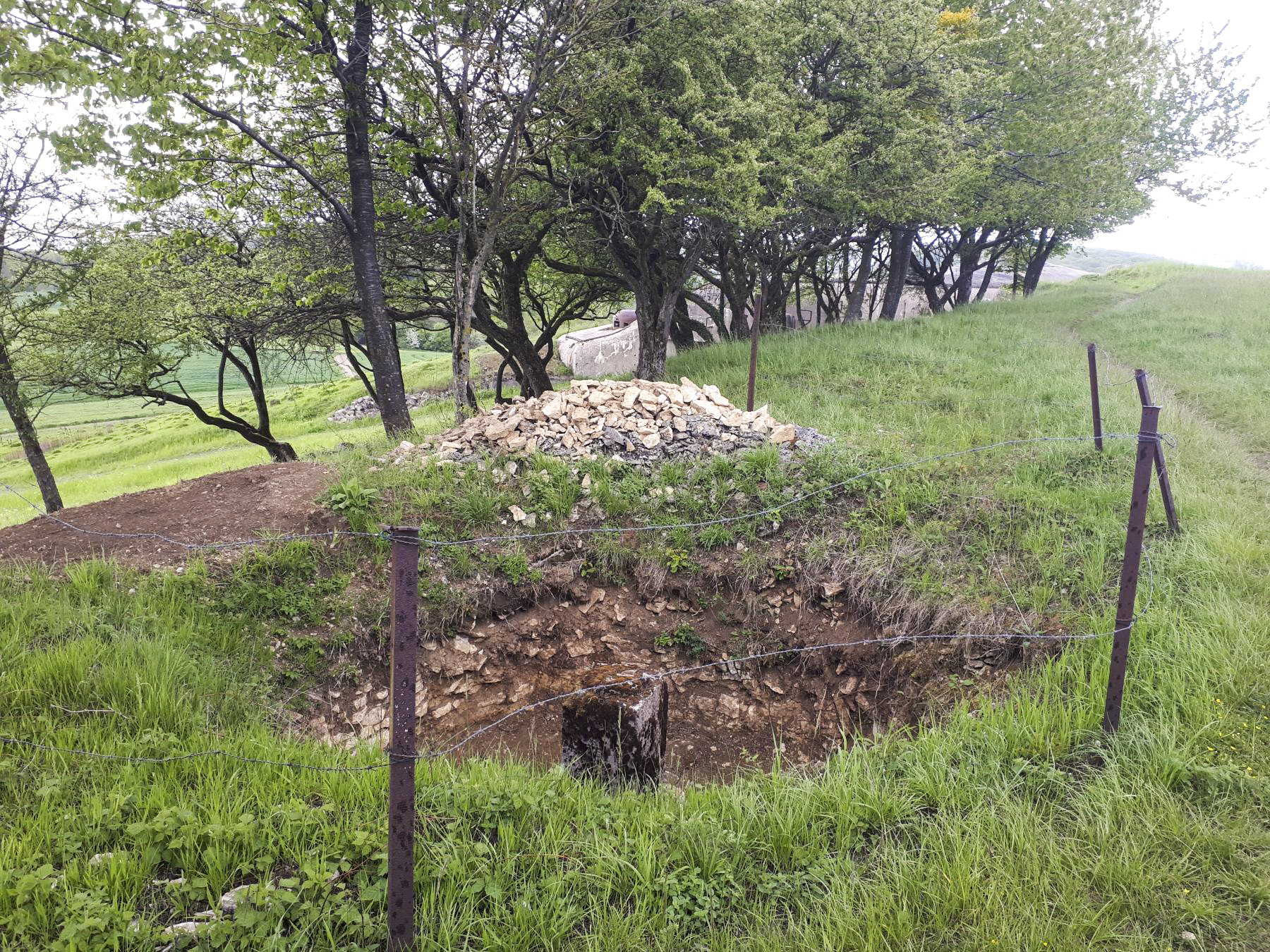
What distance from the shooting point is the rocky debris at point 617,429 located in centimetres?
786

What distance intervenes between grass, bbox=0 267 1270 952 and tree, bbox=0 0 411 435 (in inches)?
195

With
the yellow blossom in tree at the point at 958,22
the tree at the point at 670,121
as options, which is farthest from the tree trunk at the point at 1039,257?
the tree at the point at 670,121

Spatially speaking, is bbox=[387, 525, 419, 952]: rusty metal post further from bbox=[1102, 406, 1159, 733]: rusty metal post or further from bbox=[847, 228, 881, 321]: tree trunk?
bbox=[847, 228, 881, 321]: tree trunk

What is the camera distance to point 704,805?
11.2 ft

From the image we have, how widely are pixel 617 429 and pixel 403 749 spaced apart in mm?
5828

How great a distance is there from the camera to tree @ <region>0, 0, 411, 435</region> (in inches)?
264

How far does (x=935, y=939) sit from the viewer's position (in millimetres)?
2561

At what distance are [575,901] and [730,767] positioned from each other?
2.68 m

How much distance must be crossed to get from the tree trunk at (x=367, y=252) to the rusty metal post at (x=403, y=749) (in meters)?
7.73

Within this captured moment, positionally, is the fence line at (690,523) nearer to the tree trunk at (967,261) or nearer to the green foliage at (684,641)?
the green foliage at (684,641)

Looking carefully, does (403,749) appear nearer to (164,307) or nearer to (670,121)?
(670,121)

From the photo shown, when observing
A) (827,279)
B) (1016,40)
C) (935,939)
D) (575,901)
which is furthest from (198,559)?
(827,279)

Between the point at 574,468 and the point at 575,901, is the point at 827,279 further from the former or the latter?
the point at 575,901

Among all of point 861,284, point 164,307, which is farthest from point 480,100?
point 861,284
